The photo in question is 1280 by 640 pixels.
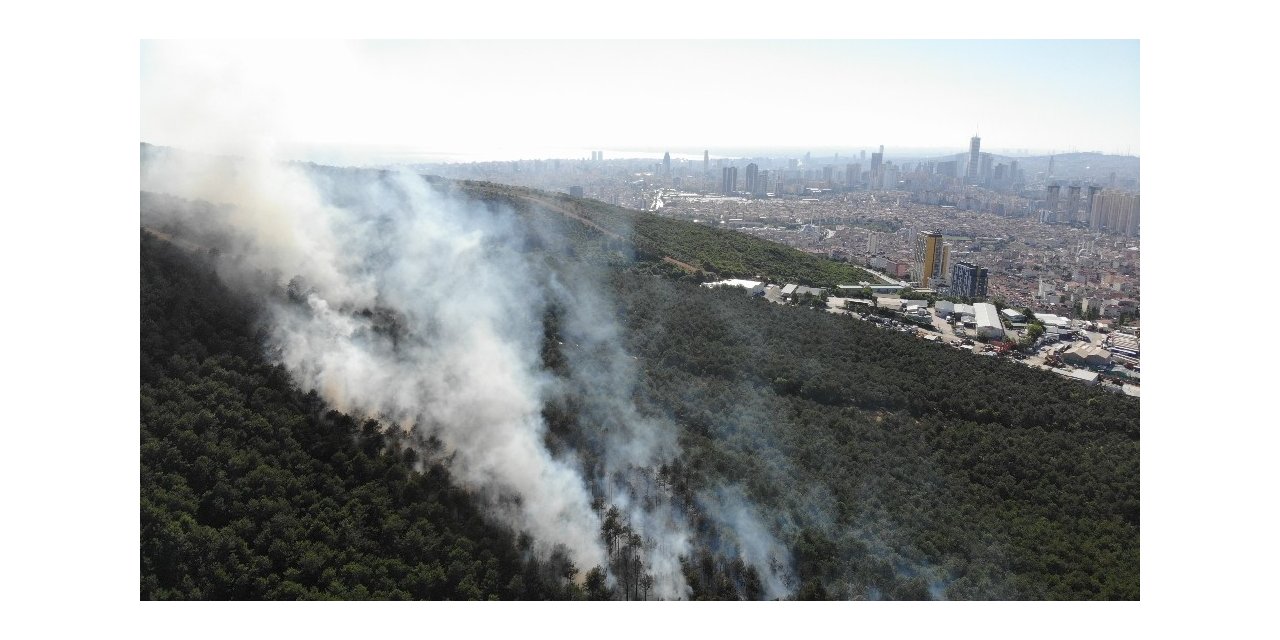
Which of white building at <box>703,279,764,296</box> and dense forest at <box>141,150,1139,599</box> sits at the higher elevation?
white building at <box>703,279,764,296</box>

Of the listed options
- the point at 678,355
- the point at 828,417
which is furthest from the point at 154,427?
the point at 828,417

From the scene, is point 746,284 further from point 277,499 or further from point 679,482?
point 277,499

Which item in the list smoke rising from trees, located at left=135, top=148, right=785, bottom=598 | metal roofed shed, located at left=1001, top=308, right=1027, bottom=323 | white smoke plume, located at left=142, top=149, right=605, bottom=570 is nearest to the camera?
smoke rising from trees, located at left=135, top=148, right=785, bottom=598

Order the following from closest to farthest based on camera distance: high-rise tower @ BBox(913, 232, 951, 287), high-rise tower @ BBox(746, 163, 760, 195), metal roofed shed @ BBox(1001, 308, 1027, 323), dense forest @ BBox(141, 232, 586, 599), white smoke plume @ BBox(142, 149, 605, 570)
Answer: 1. dense forest @ BBox(141, 232, 586, 599)
2. white smoke plume @ BBox(142, 149, 605, 570)
3. metal roofed shed @ BBox(1001, 308, 1027, 323)
4. high-rise tower @ BBox(913, 232, 951, 287)
5. high-rise tower @ BBox(746, 163, 760, 195)

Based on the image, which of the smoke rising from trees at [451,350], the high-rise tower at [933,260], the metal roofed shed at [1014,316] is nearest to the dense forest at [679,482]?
the smoke rising from trees at [451,350]

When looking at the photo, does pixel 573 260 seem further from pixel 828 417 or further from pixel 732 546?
pixel 732 546

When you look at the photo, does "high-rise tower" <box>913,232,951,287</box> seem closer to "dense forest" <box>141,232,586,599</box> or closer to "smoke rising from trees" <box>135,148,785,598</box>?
"smoke rising from trees" <box>135,148,785,598</box>

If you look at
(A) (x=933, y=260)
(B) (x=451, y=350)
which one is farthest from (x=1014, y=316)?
(B) (x=451, y=350)

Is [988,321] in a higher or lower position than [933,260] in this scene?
lower

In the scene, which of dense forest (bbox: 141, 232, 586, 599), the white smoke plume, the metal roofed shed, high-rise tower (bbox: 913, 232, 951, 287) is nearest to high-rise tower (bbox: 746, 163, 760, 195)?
high-rise tower (bbox: 913, 232, 951, 287)
